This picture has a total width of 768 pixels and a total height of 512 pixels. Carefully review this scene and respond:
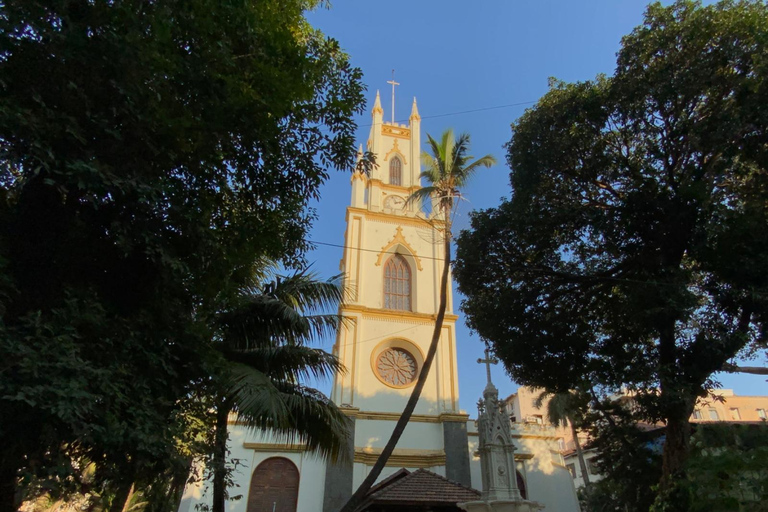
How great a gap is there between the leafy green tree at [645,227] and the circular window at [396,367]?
998 centimetres

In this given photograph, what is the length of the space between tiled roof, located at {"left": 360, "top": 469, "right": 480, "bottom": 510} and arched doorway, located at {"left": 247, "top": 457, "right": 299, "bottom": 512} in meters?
7.70

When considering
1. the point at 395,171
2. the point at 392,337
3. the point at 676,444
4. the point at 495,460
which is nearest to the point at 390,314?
the point at 392,337

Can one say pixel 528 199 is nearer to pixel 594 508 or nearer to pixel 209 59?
pixel 209 59

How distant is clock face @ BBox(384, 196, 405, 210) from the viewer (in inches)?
1064

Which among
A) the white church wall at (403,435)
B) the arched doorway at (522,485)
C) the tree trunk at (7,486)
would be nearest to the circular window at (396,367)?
the white church wall at (403,435)

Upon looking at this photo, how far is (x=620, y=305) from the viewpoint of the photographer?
11.5 metres

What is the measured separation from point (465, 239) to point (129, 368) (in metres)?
8.90

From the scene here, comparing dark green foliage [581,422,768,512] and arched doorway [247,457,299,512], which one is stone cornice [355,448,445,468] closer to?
arched doorway [247,457,299,512]

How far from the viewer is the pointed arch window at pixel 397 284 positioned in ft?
80.3

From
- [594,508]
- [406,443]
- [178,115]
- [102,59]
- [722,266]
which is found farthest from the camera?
[406,443]

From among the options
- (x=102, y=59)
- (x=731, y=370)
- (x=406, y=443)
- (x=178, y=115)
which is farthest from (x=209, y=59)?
(x=406, y=443)

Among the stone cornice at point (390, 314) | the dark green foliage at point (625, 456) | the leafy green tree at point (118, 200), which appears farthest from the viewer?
the stone cornice at point (390, 314)

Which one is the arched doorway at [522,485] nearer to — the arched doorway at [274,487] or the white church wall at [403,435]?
the white church wall at [403,435]

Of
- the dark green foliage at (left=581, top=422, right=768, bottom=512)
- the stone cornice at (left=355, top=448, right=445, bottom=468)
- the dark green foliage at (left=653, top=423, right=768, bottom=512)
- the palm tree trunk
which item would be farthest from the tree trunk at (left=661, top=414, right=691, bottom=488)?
the stone cornice at (left=355, top=448, right=445, bottom=468)
